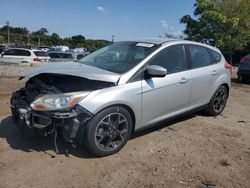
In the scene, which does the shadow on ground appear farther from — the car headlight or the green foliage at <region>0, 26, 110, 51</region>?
the green foliage at <region>0, 26, 110, 51</region>

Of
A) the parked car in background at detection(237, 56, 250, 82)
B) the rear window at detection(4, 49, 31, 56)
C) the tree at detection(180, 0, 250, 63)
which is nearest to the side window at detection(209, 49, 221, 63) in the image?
the parked car in background at detection(237, 56, 250, 82)

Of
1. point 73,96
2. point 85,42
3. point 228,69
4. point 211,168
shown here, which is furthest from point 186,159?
point 85,42

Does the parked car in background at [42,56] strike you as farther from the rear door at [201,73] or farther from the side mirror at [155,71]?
the side mirror at [155,71]

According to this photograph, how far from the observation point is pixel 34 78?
4770 millimetres

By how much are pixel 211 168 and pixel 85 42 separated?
73145 mm

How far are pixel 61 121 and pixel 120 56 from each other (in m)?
1.70

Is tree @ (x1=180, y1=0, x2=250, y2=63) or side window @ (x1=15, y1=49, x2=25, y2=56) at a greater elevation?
tree @ (x1=180, y1=0, x2=250, y2=63)

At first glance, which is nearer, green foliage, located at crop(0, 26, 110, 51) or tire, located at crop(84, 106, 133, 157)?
tire, located at crop(84, 106, 133, 157)

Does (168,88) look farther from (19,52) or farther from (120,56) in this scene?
(19,52)

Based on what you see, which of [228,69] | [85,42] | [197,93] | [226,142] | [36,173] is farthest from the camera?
[85,42]

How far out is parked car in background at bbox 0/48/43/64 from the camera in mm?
21484

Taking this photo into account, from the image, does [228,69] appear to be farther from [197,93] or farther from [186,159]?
[186,159]

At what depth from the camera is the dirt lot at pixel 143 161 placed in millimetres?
3725

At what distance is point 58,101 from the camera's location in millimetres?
4039
